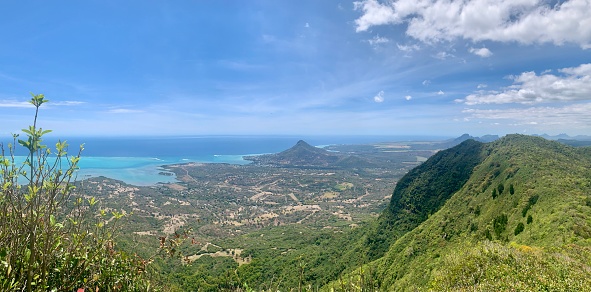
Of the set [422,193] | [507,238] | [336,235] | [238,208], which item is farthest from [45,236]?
[238,208]

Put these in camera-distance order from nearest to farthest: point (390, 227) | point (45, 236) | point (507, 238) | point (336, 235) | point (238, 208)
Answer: point (45, 236), point (507, 238), point (390, 227), point (336, 235), point (238, 208)

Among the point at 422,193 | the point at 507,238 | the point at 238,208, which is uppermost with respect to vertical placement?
the point at 507,238

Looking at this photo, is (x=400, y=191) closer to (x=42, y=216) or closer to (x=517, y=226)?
(x=517, y=226)

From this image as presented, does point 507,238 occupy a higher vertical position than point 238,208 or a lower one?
higher

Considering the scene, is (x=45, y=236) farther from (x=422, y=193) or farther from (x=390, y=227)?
(x=422, y=193)

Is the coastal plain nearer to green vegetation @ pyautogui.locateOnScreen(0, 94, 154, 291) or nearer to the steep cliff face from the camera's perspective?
the steep cliff face

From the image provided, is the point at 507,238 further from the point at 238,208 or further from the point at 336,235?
the point at 238,208

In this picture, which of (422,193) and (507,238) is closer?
(507,238)

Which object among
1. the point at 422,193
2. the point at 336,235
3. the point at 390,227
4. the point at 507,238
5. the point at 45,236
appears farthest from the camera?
the point at 336,235

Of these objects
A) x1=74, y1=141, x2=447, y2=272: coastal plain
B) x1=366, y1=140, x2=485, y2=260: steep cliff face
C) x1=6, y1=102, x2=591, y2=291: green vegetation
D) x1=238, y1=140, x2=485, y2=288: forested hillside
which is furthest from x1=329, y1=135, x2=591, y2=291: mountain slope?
x1=74, y1=141, x2=447, y2=272: coastal plain
